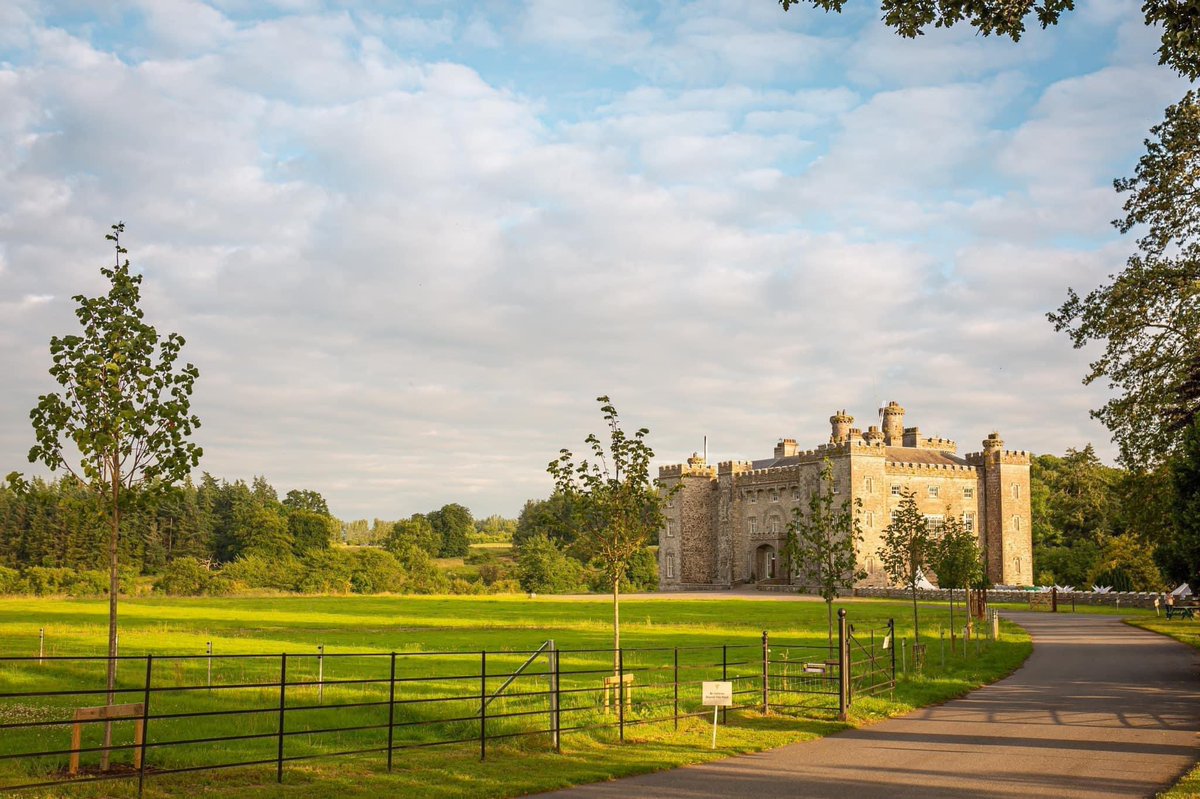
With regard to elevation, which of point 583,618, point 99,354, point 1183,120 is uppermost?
point 1183,120

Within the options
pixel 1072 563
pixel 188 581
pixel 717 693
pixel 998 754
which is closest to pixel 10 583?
pixel 188 581

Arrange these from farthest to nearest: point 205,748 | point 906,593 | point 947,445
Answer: point 947,445
point 906,593
point 205,748

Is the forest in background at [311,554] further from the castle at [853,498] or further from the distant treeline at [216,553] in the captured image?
the castle at [853,498]

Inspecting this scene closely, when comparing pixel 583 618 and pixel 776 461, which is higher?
pixel 776 461

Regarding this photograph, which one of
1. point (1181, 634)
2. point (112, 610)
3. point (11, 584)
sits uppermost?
point (112, 610)

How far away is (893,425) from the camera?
99.0m

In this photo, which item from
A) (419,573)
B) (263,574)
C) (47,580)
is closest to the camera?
(47,580)

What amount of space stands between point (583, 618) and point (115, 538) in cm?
3976

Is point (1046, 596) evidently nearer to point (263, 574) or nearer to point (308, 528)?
point (263, 574)

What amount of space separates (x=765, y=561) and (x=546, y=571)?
66.2ft

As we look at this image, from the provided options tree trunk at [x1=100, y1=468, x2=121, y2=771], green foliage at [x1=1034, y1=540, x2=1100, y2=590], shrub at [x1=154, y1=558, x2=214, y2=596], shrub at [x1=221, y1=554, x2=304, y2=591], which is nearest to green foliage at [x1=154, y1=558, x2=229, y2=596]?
shrub at [x1=154, y1=558, x2=214, y2=596]

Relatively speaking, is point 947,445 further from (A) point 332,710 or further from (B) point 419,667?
(A) point 332,710

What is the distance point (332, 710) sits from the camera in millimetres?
20422

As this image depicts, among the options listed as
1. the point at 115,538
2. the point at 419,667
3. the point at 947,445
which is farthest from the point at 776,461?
the point at 115,538
